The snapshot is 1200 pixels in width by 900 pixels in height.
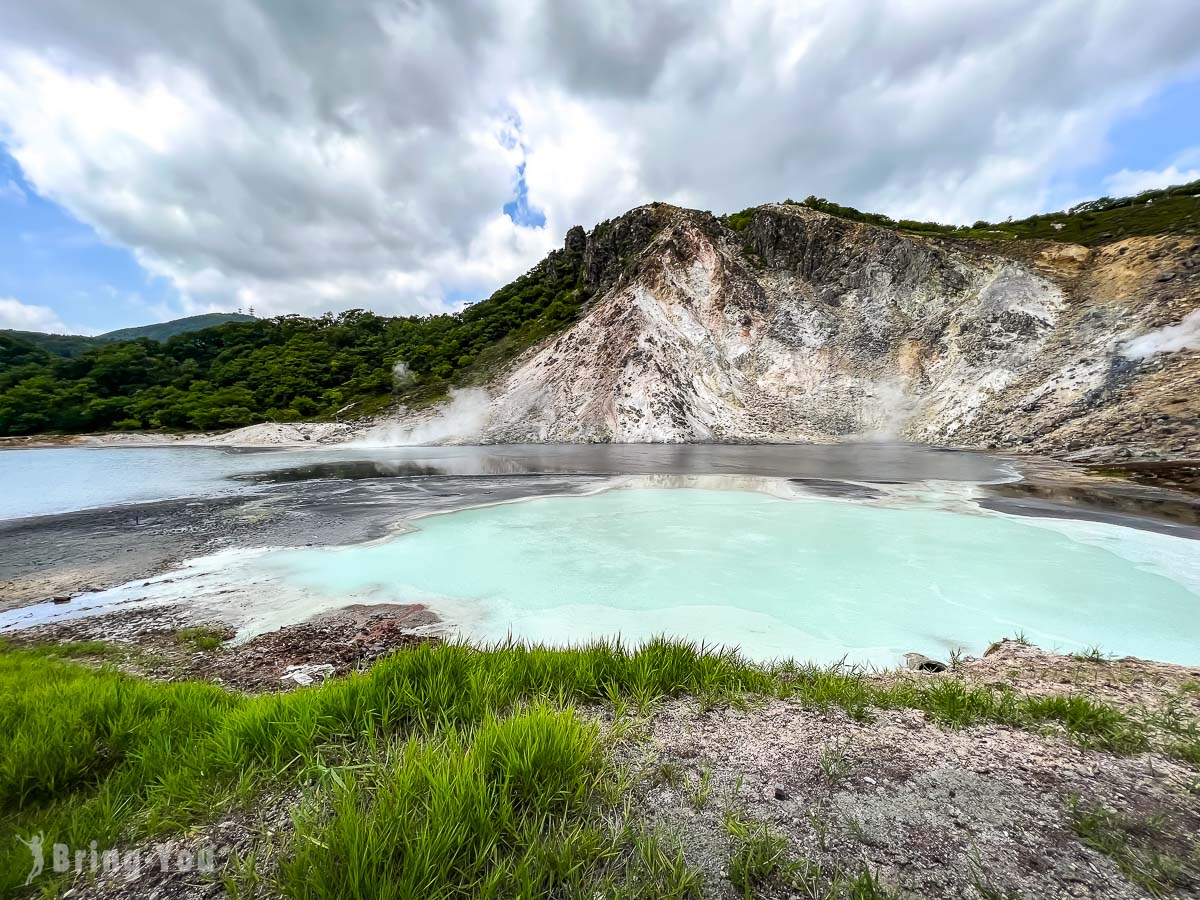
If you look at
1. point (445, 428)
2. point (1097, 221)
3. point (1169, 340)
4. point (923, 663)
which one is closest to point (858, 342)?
point (1169, 340)

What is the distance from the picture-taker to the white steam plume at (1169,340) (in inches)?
1168

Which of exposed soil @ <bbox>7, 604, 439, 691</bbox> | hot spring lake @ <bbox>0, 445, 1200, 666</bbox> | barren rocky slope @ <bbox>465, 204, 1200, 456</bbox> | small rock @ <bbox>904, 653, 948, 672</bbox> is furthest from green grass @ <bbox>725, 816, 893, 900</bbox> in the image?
barren rocky slope @ <bbox>465, 204, 1200, 456</bbox>

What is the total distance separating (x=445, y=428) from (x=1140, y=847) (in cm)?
5266

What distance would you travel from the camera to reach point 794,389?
48.2m

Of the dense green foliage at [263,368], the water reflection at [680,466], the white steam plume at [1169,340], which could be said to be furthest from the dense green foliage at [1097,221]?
the dense green foliage at [263,368]

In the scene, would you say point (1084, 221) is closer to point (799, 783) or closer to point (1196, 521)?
point (1196, 521)

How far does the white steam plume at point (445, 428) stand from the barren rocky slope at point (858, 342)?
1613 mm

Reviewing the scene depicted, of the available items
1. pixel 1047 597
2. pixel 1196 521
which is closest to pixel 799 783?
pixel 1047 597

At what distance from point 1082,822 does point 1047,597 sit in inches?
295

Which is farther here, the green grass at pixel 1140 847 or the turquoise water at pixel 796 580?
the turquoise water at pixel 796 580

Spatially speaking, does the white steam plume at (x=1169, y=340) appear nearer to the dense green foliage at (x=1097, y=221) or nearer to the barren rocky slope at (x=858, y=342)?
the barren rocky slope at (x=858, y=342)

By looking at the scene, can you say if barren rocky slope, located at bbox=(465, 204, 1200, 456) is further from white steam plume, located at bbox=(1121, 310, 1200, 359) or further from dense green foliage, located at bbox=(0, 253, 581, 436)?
dense green foliage, located at bbox=(0, 253, 581, 436)

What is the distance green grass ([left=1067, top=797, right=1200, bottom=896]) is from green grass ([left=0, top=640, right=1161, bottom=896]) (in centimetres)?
97

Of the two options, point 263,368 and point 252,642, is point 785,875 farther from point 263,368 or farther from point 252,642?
point 263,368
